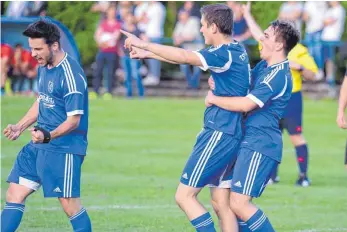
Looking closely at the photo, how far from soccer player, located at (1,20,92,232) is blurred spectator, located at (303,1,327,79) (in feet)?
55.2

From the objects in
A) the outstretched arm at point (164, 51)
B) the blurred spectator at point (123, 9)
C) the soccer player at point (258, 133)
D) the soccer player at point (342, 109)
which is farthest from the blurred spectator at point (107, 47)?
the outstretched arm at point (164, 51)

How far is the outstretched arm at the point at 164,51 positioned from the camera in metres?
8.35

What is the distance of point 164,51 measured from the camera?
27.7 feet

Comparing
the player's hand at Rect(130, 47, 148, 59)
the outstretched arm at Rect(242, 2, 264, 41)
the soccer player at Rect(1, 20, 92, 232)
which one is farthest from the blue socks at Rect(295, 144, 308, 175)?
the player's hand at Rect(130, 47, 148, 59)

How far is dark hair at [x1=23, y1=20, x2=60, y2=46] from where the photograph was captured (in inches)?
359

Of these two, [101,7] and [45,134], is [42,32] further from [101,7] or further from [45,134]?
[101,7]

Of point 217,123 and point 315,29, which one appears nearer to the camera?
point 217,123

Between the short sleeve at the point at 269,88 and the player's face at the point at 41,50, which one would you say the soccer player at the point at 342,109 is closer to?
the short sleeve at the point at 269,88

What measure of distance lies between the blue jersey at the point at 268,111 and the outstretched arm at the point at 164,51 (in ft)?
2.22

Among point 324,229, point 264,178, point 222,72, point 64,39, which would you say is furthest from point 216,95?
point 64,39

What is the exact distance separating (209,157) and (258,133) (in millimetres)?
444

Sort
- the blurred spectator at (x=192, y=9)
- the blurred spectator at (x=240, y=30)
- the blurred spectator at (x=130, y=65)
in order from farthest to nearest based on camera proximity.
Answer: the blurred spectator at (x=192, y=9)
the blurred spectator at (x=130, y=65)
the blurred spectator at (x=240, y=30)

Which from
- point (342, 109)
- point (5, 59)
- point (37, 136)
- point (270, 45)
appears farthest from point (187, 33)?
point (37, 136)

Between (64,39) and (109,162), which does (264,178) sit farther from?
(109,162)
